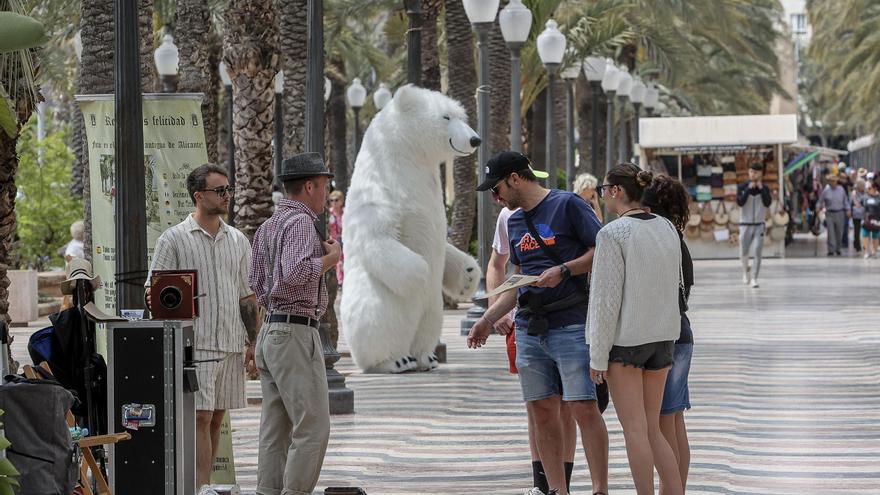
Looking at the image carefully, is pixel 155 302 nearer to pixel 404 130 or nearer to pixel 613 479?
pixel 613 479

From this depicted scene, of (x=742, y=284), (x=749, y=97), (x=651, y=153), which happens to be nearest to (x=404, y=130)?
(x=742, y=284)

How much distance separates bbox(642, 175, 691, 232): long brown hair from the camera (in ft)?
23.0

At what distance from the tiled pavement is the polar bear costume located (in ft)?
1.08

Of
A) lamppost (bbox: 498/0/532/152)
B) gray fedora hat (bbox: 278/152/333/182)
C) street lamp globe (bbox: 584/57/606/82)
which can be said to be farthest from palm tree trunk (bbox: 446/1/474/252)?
gray fedora hat (bbox: 278/152/333/182)

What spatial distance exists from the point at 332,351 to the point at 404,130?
9.09 ft

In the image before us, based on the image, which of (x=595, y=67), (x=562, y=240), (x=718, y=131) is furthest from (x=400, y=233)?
(x=718, y=131)

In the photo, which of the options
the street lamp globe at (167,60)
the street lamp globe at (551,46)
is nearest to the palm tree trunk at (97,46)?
the street lamp globe at (167,60)

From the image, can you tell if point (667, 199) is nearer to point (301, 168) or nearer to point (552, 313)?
point (552, 313)

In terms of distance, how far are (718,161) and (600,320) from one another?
28378mm

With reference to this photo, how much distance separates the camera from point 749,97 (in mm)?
58156

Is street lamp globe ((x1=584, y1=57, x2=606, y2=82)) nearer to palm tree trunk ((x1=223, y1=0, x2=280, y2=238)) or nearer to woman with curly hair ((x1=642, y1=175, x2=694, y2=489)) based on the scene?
palm tree trunk ((x1=223, y1=0, x2=280, y2=238))

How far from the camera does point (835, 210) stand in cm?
3350

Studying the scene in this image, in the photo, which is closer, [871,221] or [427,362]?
[427,362]

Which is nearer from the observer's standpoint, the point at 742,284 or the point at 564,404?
the point at 564,404
